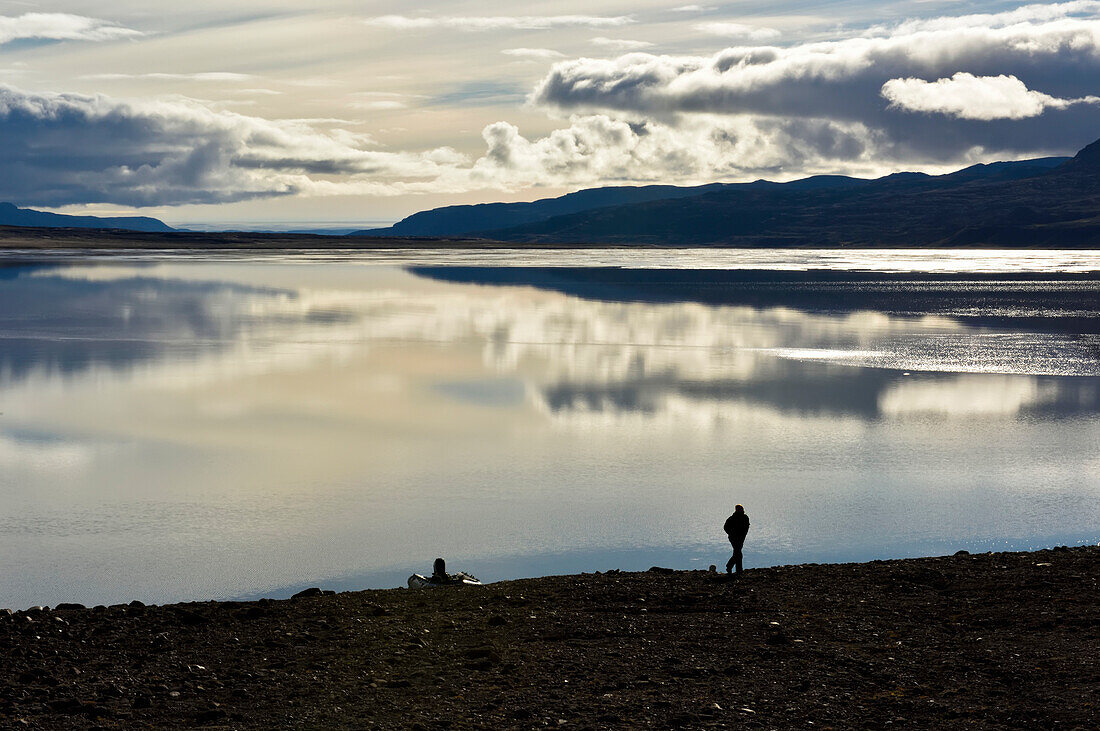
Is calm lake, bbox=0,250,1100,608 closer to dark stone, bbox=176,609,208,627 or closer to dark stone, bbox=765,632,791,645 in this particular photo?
dark stone, bbox=176,609,208,627

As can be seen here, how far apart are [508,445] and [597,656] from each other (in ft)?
41.1

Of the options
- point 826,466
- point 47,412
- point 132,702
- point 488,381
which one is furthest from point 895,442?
point 47,412

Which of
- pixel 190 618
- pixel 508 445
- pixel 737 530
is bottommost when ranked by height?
pixel 190 618

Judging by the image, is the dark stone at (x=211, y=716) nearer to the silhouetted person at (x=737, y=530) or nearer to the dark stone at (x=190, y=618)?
the dark stone at (x=190, y=618)

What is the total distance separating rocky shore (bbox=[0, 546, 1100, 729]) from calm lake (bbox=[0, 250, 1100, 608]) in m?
2.49

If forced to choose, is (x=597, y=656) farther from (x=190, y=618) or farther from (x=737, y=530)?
(x=190, y=618)

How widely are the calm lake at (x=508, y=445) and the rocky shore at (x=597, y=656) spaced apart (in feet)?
8.17

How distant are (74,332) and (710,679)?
39.8 meters

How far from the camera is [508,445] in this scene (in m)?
22.6

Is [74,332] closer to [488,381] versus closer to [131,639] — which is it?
[488,381]

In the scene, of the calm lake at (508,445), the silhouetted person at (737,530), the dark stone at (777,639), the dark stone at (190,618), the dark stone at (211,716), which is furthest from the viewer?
the calm lake at (508,445)

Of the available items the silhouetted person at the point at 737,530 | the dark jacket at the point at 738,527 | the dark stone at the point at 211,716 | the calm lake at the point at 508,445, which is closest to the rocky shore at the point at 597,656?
the dark stone at the point at 211,716

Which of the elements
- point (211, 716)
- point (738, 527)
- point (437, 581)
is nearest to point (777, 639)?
point (738, 527)

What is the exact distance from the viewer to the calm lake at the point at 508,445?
50.8 ft
